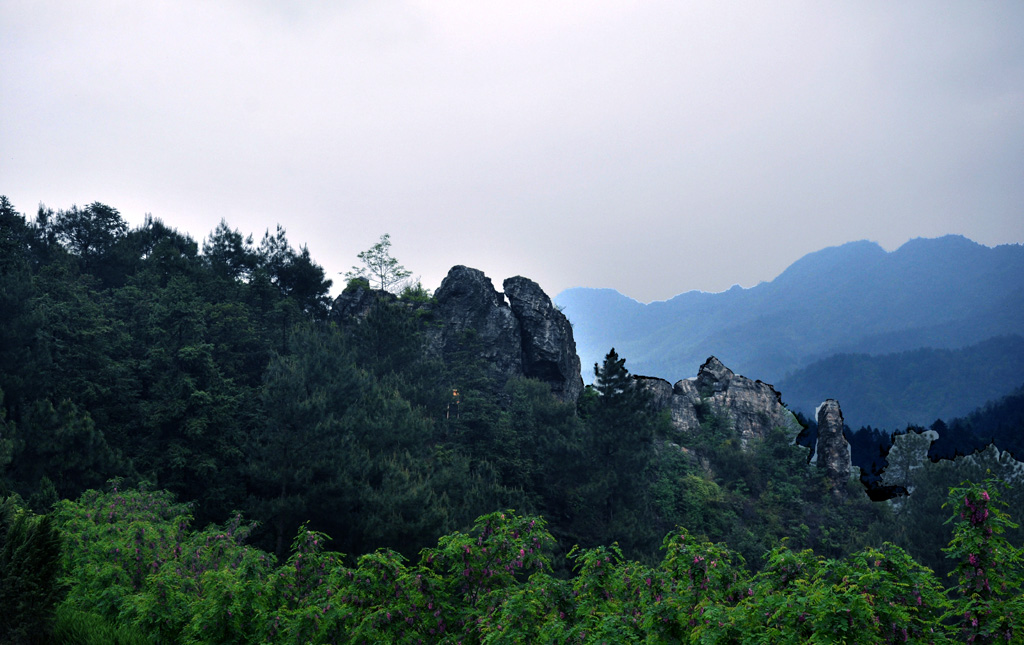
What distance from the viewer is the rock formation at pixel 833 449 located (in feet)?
127

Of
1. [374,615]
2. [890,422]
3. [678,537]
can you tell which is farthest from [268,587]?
[890,422]

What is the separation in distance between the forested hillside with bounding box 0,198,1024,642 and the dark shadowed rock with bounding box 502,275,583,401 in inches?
83.1

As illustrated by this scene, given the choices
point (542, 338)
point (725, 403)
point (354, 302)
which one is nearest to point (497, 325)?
point (542, 338)

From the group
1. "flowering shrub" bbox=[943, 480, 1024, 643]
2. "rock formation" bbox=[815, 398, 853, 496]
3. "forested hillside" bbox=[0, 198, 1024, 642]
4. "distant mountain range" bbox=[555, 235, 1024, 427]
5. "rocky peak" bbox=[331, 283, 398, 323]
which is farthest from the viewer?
"distant mountain range" bbox=[555, 235, 1024, 427]

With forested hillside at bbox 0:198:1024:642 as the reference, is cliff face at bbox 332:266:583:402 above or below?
above

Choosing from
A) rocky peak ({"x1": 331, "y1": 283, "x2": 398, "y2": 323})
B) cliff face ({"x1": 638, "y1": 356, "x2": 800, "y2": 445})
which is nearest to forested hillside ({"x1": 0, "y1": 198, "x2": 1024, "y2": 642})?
rocky peak ({"x1": 331, "y1": 283, "x2": 398, "y2": 323})

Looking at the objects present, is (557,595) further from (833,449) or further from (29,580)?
(833,449)

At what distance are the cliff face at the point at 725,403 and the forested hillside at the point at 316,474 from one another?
947mm

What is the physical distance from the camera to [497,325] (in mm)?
40719

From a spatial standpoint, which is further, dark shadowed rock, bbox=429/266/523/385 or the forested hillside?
dark shadowed rock, bbox=429/266/523/385

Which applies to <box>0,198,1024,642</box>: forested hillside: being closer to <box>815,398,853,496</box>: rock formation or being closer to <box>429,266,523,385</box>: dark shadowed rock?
<box>429,266,523,385</box>: dark shadowed rock

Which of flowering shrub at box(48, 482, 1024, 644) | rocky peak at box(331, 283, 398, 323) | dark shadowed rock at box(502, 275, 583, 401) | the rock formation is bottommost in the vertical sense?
the rock formation

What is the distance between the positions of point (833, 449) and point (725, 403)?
8.11 m

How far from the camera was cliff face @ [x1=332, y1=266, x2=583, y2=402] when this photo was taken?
3966 centimetres
